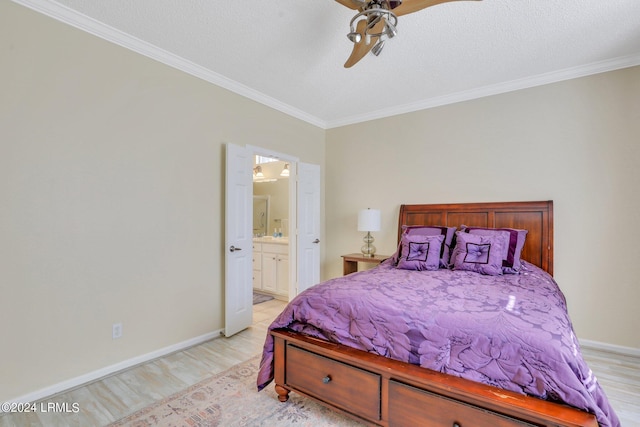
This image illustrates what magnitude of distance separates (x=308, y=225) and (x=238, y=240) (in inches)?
51.1

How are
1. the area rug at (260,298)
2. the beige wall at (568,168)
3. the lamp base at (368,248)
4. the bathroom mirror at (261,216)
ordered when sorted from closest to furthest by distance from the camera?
the beige wall at (568,168)
the lamp base at (368,248)
the area rug at (260,298)
the bathroom mirror at (261,216)

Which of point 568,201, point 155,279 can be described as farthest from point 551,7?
point 155,279

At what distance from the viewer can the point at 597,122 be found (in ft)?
9.85

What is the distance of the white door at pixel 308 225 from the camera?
14.1ft

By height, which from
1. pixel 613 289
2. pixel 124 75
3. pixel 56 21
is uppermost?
pixel 56 21

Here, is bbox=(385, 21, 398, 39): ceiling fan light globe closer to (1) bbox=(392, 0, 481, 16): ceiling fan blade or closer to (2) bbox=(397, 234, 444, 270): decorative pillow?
(1) bbox=(392, 0, 481, 16): ceiling fan blade

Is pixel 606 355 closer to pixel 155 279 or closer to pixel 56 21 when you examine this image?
pixel 155 279

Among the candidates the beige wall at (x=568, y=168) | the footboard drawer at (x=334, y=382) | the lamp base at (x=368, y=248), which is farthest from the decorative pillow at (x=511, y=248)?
the footboard drawer at (x=334, y=382)

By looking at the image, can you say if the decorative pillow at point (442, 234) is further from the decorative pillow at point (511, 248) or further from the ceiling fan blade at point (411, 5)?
the ceiling fan blade at point (411, 5)

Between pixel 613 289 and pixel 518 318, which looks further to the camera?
pixel 613 289

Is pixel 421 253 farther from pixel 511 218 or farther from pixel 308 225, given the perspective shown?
pixel 308 225

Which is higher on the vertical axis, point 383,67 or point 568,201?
point 383,67

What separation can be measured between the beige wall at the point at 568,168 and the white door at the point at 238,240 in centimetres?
207

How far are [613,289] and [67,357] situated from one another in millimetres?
4756
